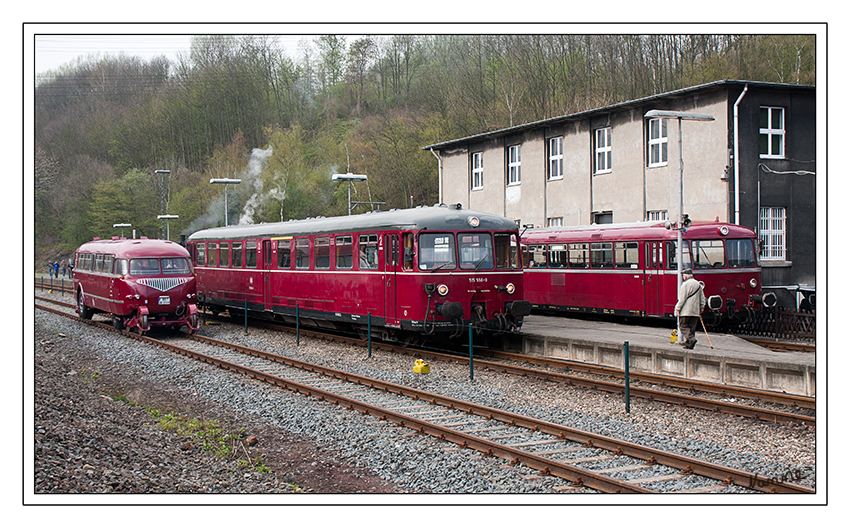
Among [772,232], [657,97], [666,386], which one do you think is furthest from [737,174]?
[666,386]

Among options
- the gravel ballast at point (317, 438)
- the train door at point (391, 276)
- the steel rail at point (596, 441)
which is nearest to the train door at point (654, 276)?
the gravel ballast at point (317, 438)

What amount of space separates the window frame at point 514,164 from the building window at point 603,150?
4.43 m

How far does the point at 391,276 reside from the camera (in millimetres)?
16000

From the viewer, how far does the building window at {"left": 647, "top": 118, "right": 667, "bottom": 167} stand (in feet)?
78.7

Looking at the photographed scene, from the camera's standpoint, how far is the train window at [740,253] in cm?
1853

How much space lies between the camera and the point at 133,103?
41.7m

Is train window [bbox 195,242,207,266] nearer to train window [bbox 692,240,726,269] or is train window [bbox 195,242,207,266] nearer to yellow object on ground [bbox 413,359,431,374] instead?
yellow object on ground [bbox 413,359,431,374]

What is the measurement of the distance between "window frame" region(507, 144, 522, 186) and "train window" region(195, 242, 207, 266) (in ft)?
41.8

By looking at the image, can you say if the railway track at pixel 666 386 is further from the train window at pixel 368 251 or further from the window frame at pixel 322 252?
the window frame at pixel 322 252

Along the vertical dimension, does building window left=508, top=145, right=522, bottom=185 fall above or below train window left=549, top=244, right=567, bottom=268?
above

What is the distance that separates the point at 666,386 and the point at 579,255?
8.93 metres

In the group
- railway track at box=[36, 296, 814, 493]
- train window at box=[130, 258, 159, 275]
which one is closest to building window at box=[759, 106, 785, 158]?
railway track at box=[36, 296, 814, 493]

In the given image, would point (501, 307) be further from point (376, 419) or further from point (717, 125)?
point (717, 125)

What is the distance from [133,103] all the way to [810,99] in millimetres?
33971
